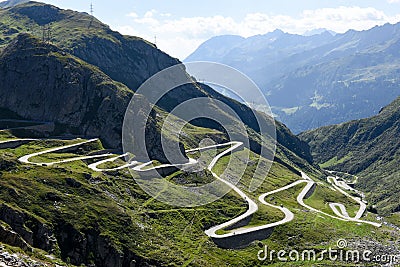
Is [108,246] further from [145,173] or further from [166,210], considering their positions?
[145,173]

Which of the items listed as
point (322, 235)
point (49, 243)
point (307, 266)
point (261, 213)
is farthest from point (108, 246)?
point (322, 235)

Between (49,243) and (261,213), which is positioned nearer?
(49,243)

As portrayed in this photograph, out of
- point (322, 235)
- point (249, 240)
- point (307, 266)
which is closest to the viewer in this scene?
point (307, 266)

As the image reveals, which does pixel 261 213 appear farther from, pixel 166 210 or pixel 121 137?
pixel 121 137

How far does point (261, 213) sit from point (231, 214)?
13.5 metres

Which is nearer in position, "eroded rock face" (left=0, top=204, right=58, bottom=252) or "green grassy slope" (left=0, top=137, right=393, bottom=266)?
"eroded rock face" (left=0, top=204, right=58, bottom=252)

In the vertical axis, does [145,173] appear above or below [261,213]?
above

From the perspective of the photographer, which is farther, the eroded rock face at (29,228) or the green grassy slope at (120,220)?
the green grassy slope at (120,220)

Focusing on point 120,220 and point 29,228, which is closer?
point 29,228

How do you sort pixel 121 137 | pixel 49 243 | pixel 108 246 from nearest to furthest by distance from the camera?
1. pixel 49 243
2. pixel 108 246
3. pixel 121 137

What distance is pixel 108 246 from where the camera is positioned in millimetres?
112688

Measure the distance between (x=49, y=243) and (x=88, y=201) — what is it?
2531cm

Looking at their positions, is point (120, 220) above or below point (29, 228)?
below

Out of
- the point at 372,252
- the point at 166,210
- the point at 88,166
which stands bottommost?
the point at 372,252
